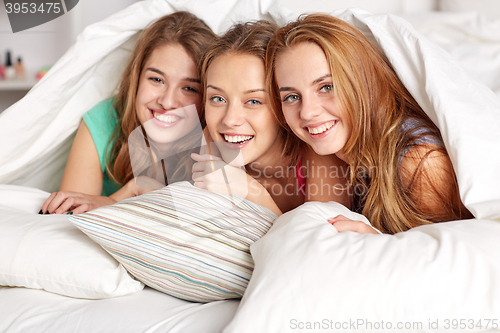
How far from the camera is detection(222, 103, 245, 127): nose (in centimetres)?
108

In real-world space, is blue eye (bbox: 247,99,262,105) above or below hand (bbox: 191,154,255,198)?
above

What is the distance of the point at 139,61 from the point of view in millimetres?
1337

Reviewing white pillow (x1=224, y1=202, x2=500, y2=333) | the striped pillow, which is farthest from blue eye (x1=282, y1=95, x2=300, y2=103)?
white pillow (x1=224, y1=202, x2=500, y2=333)

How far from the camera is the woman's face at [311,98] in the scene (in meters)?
0.97

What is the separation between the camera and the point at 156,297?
0.77m

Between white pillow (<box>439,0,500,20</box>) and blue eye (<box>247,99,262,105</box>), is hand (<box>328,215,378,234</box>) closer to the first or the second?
blue eye (<box>247,99,262,105</box>)

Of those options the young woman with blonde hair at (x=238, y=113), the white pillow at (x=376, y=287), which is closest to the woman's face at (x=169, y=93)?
the young woman with blonde hair at (x=238, y=113)

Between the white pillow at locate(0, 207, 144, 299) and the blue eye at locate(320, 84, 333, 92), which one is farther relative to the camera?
the blue eye at locate(320, 84, 333, 92)

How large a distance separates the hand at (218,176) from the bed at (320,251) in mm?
322

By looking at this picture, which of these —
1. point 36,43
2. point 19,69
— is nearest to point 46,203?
point 19,69

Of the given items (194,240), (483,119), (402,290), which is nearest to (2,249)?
(194,240)

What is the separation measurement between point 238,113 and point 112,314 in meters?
0.60

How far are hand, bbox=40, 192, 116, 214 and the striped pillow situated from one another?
37cm

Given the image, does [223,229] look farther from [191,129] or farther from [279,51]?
[191,129]
